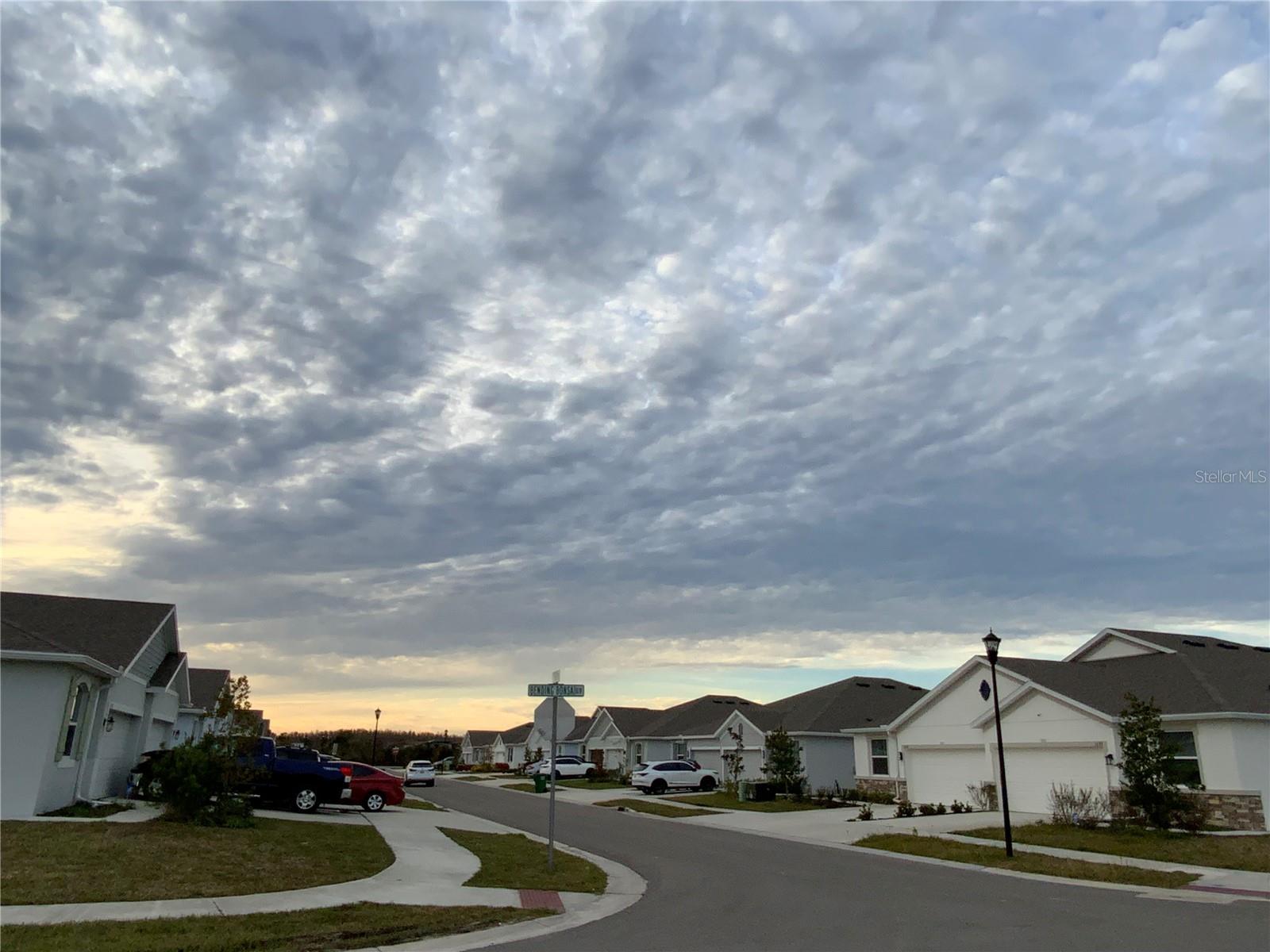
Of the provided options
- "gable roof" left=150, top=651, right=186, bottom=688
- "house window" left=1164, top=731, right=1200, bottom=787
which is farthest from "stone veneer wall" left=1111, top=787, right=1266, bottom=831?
"gable roof" left=150, top=651, right=186, bottom=688

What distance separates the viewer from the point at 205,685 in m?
45.3

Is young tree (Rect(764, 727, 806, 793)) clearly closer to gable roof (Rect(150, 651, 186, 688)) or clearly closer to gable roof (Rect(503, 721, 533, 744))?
gable roof (Rect(150, 651, 186, 688))

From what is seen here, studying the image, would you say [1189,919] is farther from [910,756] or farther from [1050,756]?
[910,756]

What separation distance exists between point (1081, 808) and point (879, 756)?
46.4ft

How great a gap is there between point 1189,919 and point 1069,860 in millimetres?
6429

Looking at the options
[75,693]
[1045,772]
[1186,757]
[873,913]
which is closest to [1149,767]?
[1186,757]

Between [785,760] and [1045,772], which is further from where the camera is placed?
[785,760]

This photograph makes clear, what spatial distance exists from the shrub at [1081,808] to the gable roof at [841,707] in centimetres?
1415

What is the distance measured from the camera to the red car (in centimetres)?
2833

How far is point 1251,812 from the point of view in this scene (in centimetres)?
2422

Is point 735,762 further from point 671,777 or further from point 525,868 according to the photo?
point 525,868

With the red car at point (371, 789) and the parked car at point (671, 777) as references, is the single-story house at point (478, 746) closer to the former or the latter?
the parked car at point (671, 777)

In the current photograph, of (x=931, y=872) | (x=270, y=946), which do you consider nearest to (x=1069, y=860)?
(x=931, y=872)

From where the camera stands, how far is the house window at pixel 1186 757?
25562 mm
